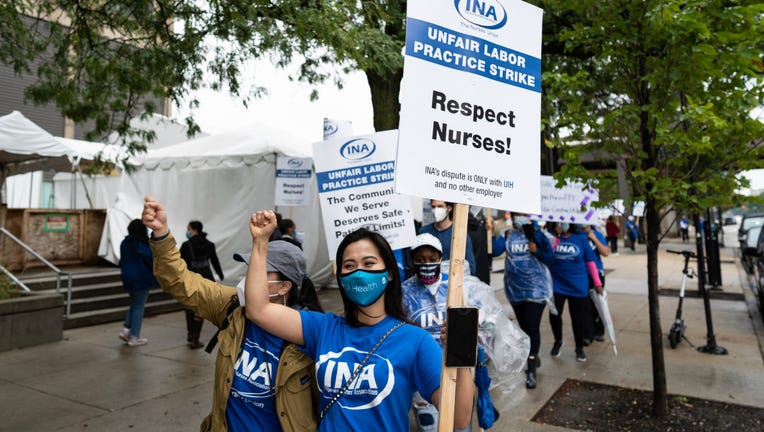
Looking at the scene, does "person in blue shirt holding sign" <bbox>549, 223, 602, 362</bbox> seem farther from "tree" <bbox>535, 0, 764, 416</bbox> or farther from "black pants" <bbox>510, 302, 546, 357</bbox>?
"tree" <bbox>535, 0, 764, 416</bbox>

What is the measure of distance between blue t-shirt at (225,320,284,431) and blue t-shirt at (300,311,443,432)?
25 cm

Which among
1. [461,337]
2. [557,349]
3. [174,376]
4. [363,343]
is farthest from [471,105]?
[557,349]

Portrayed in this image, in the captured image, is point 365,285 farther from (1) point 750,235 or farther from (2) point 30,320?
(1) point 750,235

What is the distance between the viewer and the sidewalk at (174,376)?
4.90m

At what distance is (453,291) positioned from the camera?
2047mm

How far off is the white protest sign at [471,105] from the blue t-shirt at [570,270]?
14.7ft

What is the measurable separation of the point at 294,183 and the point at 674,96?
751cm

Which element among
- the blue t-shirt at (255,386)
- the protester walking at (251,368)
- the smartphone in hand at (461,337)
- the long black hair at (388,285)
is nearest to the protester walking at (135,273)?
the protester walking at (251,368)

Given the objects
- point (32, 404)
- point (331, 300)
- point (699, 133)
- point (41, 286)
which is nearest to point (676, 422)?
point (699, 133)

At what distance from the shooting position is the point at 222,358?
2.30m

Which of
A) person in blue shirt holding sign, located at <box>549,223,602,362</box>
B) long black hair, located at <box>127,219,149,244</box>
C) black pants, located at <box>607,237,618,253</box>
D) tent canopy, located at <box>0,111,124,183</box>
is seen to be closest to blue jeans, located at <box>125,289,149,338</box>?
long black hair, located at <box>127,219,149,244</box>

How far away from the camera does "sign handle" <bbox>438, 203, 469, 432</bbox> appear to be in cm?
188

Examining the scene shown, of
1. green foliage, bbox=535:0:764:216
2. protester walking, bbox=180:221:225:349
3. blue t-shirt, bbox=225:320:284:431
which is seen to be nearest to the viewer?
blue t-shirt, bbox=225:320:284:431

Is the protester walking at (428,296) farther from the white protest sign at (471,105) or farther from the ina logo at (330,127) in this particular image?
the ina logo at (330,127)
